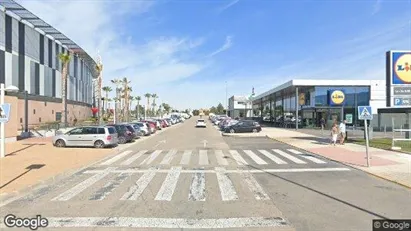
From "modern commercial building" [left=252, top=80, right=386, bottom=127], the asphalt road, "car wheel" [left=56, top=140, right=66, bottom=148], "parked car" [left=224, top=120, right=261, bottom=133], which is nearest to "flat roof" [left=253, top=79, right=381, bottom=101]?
"modern commercial building" [left=252, top=80, right=386, bottom=127]

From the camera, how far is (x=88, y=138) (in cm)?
2552

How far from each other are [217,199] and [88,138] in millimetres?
17639

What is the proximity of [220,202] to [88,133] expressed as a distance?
1823cm

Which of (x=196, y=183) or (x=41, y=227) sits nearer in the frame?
(x=41, y=227)

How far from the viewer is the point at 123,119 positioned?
78.8 metres

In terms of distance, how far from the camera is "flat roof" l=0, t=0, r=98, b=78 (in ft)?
136

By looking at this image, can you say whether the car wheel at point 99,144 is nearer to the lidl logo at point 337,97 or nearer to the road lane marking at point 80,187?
the road lane marking at point 80,187

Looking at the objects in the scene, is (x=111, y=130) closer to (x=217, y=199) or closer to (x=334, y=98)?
(x=217, y=199)

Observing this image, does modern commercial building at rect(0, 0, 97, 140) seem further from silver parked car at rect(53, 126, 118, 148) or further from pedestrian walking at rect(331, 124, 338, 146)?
pedestrian walking at rect(331, 124, 338, 146)

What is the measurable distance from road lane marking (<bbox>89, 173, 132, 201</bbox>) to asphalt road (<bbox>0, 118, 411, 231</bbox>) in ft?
0.10

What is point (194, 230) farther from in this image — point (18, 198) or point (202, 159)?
point (202, 159)

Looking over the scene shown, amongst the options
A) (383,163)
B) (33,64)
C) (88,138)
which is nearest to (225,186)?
(383,163)

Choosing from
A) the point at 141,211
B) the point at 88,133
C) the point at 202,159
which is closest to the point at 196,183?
the point at 141,211

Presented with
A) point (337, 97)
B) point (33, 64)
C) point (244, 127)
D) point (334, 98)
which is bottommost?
point (244, 127)
